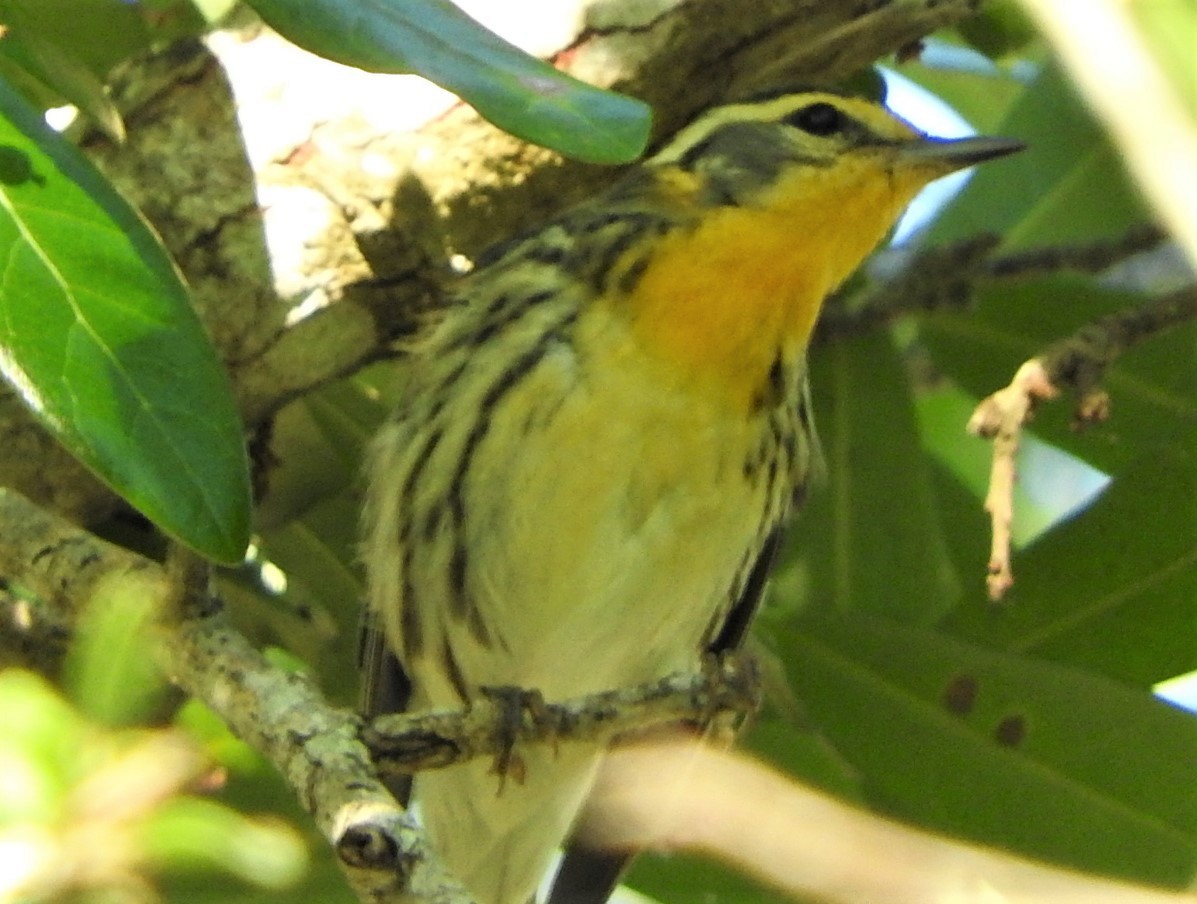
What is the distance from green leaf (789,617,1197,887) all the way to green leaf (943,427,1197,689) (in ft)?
0.30

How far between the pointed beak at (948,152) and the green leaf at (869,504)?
631 millimetres

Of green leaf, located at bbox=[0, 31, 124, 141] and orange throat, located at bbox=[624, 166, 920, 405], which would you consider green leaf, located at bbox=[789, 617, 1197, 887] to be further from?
green leaf, located at bbox=[0, 31, 124, 141]

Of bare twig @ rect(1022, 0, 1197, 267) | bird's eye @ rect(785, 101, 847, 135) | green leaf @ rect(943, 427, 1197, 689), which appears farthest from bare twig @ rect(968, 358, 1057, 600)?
bare twig @ rect(1022, 0, 1197, 267)

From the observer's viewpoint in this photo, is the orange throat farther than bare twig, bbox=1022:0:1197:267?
Yes

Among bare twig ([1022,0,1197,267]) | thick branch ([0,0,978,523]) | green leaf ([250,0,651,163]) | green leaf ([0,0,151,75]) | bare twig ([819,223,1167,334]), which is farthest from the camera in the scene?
bare twig ([819,223,1167,334])

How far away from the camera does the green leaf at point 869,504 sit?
356 cm

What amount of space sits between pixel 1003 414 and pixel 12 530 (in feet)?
4.71

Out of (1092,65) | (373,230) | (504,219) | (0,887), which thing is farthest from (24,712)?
(504,219)

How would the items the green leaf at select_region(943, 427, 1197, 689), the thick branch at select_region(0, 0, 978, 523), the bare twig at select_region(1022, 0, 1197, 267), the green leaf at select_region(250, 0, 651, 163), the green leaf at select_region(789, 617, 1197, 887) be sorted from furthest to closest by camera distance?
the green leaf at select_region(943, 427, 1197, 689) < the green leaf at select_region(789, 617, 1197, 887) < the thick branch at select_region(0, 0, 978, 523) < the green leaf at select_region(250, 0, 651, 163) < the bare twig at select_region(1022, 0, 1197, 267)

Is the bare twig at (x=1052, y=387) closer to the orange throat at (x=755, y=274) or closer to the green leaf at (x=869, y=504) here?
the orange throat at (x=755, y=274)

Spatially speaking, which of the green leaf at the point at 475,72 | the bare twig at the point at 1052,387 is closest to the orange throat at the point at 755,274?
the bare twig at the point at 1052,387

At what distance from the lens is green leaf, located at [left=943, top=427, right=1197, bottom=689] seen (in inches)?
129

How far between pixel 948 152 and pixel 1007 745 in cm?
111

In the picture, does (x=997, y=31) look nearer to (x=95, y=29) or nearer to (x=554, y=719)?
(x=95, y=29)
